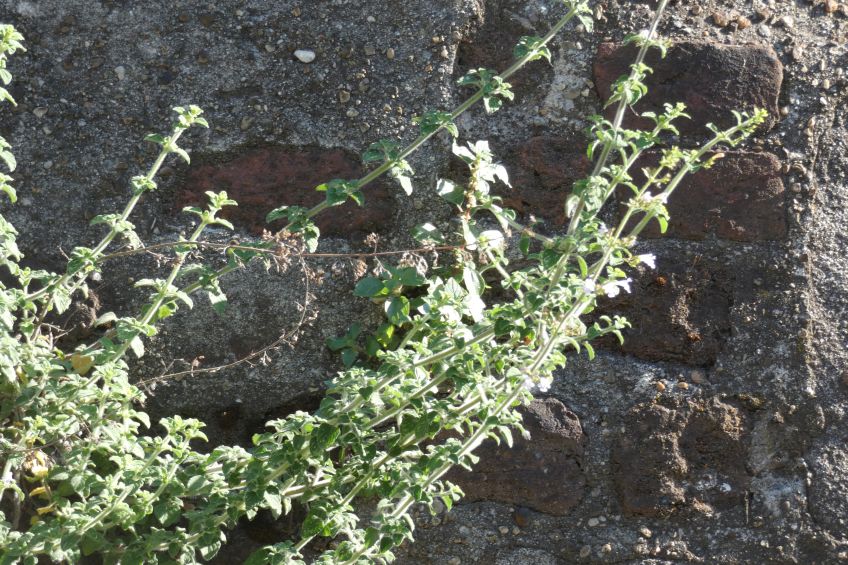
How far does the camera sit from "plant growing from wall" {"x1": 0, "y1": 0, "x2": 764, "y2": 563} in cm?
179

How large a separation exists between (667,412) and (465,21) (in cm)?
89

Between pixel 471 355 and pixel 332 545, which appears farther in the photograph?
pixel 332 545

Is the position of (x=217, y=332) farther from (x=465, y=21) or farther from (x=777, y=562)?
(x=777, y=562)

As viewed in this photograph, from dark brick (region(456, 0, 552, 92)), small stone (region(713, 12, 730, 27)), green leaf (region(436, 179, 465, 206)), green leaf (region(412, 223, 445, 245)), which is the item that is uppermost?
small stone (region(713, 12, 730, 27))

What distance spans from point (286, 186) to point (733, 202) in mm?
902

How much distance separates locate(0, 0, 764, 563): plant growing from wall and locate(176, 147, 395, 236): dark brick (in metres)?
0.16

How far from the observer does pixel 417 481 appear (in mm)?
1819

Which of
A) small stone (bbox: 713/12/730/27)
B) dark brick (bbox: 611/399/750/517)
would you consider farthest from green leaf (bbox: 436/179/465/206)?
small stone (bbox: 713/12/730/27)

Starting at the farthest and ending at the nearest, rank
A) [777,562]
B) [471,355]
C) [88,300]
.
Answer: [88,300] → [777,562] → [471,355]

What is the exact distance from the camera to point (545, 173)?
7.16 feet

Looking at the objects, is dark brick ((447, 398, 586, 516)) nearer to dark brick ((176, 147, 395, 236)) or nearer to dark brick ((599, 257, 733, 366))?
dark brick ((599, 257, 733, 366))

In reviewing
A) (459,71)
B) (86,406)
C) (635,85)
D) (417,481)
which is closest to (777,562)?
(417,481)

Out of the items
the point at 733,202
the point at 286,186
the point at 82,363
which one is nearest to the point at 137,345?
the point at 82,363

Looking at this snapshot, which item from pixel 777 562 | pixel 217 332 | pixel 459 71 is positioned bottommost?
pixel 777 562
